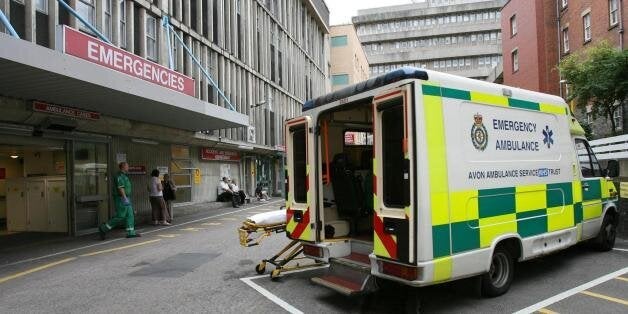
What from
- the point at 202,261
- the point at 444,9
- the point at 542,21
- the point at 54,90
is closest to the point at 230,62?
the point at 54,90

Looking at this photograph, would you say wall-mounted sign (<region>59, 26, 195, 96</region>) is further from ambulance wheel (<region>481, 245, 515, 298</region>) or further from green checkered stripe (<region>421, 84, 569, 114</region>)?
ambulance wheel (<region>481, 245, 515, 298</region>)

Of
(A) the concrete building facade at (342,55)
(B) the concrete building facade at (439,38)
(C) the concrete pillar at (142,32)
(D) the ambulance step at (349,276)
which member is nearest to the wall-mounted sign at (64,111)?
(C) the concrete pillar at (142,32)

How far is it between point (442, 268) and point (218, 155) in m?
18.2

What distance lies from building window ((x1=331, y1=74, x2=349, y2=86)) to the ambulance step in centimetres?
5065

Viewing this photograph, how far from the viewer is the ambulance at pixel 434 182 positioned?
4805 millimetres

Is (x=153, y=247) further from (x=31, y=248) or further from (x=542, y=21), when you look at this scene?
(x=542, y=21)

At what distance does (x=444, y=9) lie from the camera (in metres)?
78.5

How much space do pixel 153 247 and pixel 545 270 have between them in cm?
732

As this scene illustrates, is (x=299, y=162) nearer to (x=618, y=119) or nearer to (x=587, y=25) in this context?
(x=618, y=119)

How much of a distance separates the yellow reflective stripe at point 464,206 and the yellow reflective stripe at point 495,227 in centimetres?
20

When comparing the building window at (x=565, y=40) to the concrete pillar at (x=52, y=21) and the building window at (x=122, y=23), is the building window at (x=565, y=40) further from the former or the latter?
the concrete pillar at (x=52, y=21)

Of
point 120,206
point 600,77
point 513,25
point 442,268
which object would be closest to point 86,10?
point 120,206

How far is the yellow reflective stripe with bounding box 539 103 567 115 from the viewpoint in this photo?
6.56 m

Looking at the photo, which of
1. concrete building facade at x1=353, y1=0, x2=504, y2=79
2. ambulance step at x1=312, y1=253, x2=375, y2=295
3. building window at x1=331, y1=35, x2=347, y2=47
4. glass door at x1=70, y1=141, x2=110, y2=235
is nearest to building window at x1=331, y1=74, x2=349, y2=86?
building window at x1=331, y1=35, x2=347, y2=47
